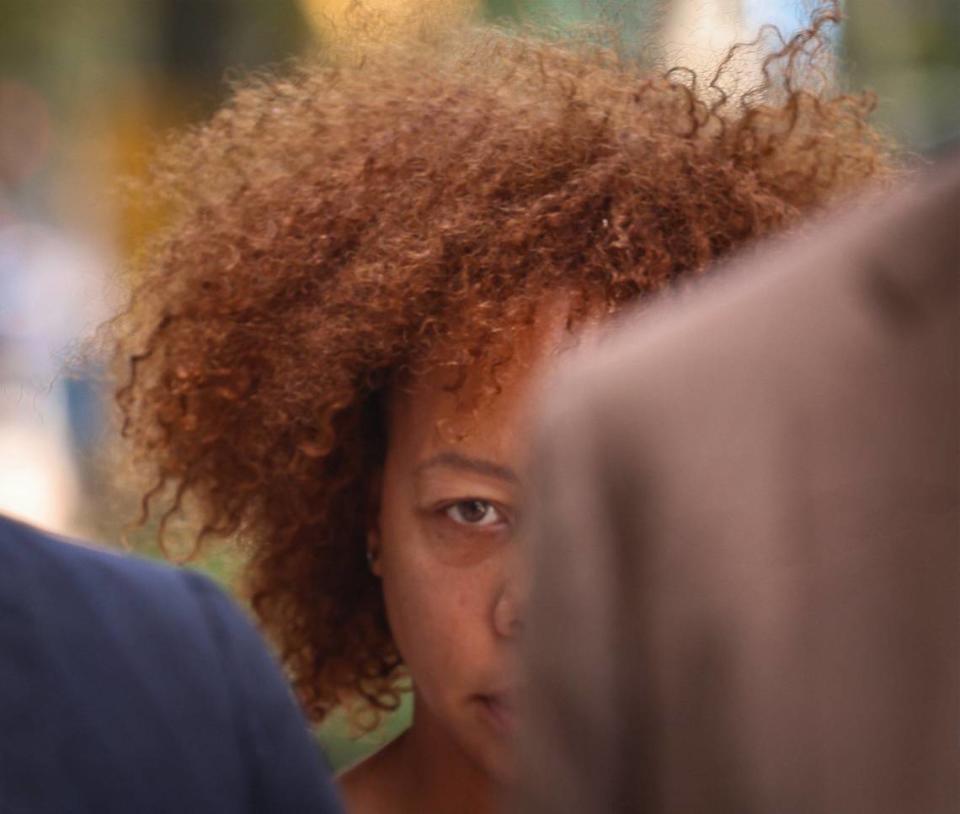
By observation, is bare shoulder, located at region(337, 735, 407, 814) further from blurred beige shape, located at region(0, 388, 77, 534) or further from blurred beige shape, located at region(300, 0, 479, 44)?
blurred beige shape, located at region(0, 388, 77, 534)

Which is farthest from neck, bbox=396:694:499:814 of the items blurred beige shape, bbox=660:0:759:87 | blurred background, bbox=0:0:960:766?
blurred background, bbox=0:0:960:766

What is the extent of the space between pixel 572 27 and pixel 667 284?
0.67 m

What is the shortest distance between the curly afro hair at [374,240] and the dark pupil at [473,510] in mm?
192

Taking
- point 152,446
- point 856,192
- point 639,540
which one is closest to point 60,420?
A: point 152,446

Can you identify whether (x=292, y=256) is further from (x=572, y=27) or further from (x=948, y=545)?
(x=948, y=545)

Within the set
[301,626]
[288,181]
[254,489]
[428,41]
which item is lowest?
[301,626]

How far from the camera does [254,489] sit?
2547mm

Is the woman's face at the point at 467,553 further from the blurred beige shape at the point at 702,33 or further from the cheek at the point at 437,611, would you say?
the blurred beige shape at the point at 702,33

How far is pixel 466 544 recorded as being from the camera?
85.3 inches

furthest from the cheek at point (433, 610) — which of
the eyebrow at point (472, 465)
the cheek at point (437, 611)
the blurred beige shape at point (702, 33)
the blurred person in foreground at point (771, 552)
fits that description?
the blurred person in foreground at point (771, 552)

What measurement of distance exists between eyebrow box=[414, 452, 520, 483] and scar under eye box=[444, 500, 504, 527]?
0.04m

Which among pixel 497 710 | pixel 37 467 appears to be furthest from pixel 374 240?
pixel 37 467

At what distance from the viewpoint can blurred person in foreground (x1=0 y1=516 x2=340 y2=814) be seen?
1.29 meters

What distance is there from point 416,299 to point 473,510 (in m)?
0.32
